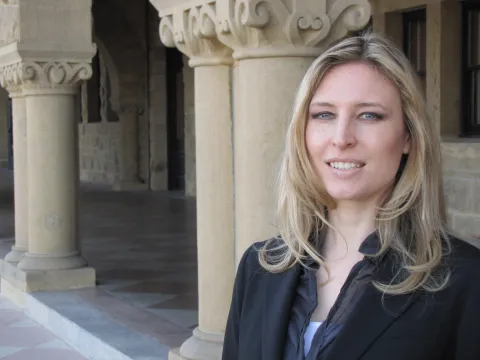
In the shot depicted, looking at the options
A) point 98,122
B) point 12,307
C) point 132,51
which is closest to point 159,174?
point 132,51

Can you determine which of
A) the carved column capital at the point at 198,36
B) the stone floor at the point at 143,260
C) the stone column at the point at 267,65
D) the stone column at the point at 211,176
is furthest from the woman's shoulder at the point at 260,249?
the stone floor at the point at 143,260

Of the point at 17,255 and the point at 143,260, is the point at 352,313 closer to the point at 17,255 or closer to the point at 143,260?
the point at 17,255

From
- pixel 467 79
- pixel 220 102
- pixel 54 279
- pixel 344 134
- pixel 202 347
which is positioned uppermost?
pixel 467 79

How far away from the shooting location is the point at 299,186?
1769mm

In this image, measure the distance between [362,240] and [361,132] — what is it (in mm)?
203

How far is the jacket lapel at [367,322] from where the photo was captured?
1.53 m

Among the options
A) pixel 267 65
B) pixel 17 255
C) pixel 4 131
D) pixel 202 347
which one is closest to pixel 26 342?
pixel 17 255

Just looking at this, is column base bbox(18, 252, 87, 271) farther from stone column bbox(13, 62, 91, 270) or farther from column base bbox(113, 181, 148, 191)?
column base bbox(113, 181, 148, 191)

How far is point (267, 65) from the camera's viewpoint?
3594mm

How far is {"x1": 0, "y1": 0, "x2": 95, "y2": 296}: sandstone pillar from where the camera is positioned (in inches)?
270

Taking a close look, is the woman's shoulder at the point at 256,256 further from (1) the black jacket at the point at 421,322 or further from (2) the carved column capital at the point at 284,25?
(2) the carved column capital at the point at 284,25

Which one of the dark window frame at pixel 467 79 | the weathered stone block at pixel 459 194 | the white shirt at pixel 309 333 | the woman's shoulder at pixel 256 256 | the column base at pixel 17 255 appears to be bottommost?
the column base at pixel 17 255

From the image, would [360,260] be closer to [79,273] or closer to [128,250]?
[79,273]

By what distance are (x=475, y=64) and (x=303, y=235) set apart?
18.7ft
